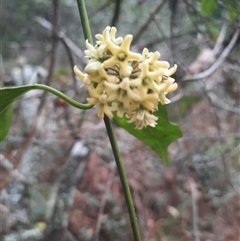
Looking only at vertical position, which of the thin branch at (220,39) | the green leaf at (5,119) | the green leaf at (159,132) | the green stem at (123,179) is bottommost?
the green stem at (123,179)

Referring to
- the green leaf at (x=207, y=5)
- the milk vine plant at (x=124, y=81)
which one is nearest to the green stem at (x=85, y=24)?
the milk vine plant at (x=124, y=81)

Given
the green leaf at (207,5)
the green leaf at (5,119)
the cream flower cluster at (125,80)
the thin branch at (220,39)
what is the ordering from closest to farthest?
1. the cream flower cluster at (125,80)
2. the green leaf at (5,119)
3. the green leaf at (207,5)
4. the thin branch at (220,39)

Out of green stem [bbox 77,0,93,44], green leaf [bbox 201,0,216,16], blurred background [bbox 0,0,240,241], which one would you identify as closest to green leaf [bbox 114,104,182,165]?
green stem [bbox 77,0,93,44]

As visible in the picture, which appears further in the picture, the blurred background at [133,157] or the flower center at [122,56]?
the blurred background at [133,157]

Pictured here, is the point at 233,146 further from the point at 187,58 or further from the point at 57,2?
the point at 57,2

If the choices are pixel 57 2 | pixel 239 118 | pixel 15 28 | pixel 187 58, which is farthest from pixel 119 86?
pixel 15 28

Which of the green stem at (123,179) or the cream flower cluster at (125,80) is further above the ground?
the cream flower cluster at (125,80)

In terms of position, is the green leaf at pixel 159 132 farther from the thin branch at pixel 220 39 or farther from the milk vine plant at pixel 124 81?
the thin branch at pixel 220 39
